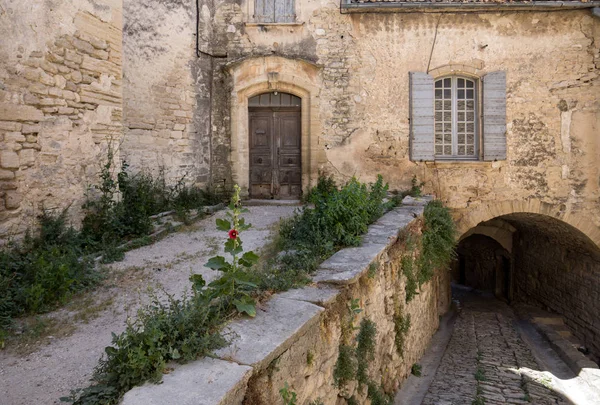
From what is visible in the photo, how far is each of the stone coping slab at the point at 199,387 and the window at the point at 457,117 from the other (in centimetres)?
813

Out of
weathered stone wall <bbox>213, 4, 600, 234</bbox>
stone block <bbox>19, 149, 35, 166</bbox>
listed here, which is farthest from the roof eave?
stone block <bbox>19, 149, 35, 166</bbox>

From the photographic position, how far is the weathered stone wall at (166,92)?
348 inches

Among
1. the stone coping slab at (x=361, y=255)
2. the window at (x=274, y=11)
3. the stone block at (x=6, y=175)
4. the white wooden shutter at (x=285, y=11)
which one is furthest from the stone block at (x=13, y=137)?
the white wooden shutter at (x=285, y=11)

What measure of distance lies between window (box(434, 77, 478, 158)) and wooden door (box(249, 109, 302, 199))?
284cm

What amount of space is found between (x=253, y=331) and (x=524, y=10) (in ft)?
30.2

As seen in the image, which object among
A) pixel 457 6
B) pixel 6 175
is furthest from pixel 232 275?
pixel 457 6

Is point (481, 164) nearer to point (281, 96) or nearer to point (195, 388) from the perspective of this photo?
point (281, 96)

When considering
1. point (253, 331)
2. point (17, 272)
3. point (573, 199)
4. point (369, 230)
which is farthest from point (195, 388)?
point (573, 199)

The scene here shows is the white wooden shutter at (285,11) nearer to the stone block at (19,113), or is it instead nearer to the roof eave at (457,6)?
the roof eave at (457,6)

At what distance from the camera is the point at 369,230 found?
5938 mm

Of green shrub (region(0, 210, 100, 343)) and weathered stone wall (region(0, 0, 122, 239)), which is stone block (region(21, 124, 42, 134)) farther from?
green shrub (region(0, 210, 100, 343))

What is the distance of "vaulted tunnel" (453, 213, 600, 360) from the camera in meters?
10.2

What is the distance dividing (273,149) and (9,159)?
19.3 feet

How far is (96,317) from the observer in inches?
165
